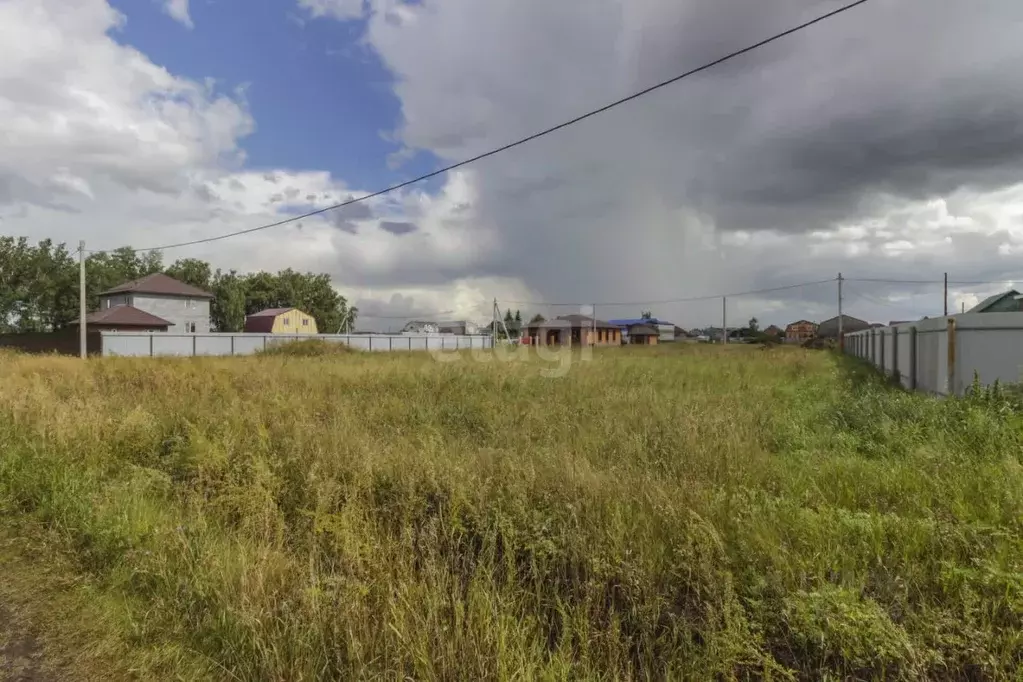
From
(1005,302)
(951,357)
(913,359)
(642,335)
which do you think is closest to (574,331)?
(642,335)

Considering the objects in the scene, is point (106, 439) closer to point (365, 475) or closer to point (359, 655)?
point (365, 475)

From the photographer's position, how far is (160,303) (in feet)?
152

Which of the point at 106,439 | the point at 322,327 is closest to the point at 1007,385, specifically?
the point at 106,439

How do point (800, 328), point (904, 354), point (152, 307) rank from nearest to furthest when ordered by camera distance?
point (904, 354) → point (152, 307) → point (800, 328)

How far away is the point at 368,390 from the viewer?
10.4 m

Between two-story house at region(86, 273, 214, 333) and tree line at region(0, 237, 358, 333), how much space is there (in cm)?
333

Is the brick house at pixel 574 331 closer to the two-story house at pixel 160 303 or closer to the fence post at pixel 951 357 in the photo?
the two-story house at pixel 160 303

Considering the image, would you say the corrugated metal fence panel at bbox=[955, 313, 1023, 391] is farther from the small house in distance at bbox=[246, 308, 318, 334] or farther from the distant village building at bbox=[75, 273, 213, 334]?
the small house in distance at bbox=[246, 308, 318, 334]

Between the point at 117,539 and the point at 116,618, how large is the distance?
37.6 inches

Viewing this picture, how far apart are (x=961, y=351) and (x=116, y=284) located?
69.8 meters

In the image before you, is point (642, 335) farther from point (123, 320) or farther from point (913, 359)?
point (913, 359)

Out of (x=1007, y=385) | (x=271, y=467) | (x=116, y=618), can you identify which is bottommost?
(x=116, y=618)

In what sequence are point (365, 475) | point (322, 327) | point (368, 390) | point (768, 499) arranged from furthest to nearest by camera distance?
point (322, 327), point (368, 390), point (365, 475), point (768, 499)

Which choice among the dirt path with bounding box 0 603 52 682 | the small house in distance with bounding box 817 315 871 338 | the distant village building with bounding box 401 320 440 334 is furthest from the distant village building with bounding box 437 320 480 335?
the dirt path with bounding box 0 603 52 682
